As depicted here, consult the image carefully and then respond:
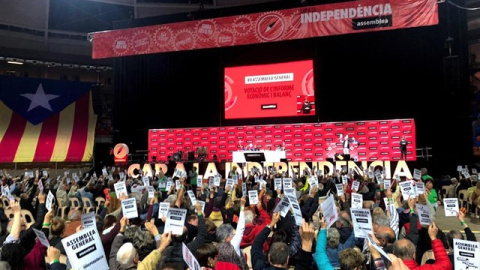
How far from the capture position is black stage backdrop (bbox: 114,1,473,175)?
16.9 m

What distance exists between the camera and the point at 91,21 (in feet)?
92.0

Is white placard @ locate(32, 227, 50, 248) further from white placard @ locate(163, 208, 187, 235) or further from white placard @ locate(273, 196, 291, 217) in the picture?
white placard @ locate(273, 196, 291, 217)

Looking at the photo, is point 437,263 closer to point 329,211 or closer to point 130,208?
point 329,211

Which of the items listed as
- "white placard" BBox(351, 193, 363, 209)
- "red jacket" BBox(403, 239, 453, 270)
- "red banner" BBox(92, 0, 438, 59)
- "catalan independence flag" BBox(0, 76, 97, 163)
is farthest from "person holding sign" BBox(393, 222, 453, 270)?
"catalan independence flag" BBox(0, 76, 97, 163)

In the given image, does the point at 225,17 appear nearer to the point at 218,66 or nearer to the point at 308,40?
the point at 218,66

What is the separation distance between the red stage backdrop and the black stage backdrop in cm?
39

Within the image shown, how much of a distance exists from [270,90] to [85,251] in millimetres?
17397

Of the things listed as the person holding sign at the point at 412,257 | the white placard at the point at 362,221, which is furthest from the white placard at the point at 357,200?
the person holding sign at the point at 412,257

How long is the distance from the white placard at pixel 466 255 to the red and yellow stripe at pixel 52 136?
22.8 m

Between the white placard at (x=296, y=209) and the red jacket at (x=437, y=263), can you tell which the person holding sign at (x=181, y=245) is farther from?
the red jacket at (x=437, y=263)

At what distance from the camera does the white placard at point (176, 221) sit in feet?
13.4

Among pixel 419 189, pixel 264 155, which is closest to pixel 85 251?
pixel 419 189

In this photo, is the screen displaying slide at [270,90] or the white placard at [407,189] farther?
the screen displaying slide at [270,90]

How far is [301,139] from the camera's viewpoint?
1939 centimetres
